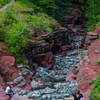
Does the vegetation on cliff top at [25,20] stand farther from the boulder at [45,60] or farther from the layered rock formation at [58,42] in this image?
the boulder at [45,60]

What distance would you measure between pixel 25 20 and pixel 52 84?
16.4 metres

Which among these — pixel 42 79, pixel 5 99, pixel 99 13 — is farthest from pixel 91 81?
pixel 99 13

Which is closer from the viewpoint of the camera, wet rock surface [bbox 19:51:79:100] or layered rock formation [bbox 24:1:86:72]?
wet rock surface [bbox 19:51:79:100]

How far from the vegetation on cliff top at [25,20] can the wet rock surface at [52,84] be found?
482cm

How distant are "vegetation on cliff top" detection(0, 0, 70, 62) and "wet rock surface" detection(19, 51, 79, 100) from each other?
4817 millimetres

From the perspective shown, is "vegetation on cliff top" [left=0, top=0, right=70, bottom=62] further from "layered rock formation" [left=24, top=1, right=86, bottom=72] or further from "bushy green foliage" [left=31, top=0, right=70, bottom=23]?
"layered rock formation" [left=24, top=1, right=86, bottom=72]

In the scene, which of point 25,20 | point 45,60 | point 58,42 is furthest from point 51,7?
point 45,60

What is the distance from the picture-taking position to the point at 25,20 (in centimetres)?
3722

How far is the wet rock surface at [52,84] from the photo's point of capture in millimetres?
20406

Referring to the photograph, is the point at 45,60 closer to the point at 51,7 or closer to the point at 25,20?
the point at 25,20

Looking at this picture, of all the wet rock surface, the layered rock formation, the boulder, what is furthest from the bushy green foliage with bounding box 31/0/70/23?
the boulder

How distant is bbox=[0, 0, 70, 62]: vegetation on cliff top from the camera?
28594 mm

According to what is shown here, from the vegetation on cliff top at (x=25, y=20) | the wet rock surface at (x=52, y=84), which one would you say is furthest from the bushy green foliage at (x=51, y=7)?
the wet rock surface at (x=52, y=84)

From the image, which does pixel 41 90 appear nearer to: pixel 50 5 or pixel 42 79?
pixel 42 79
